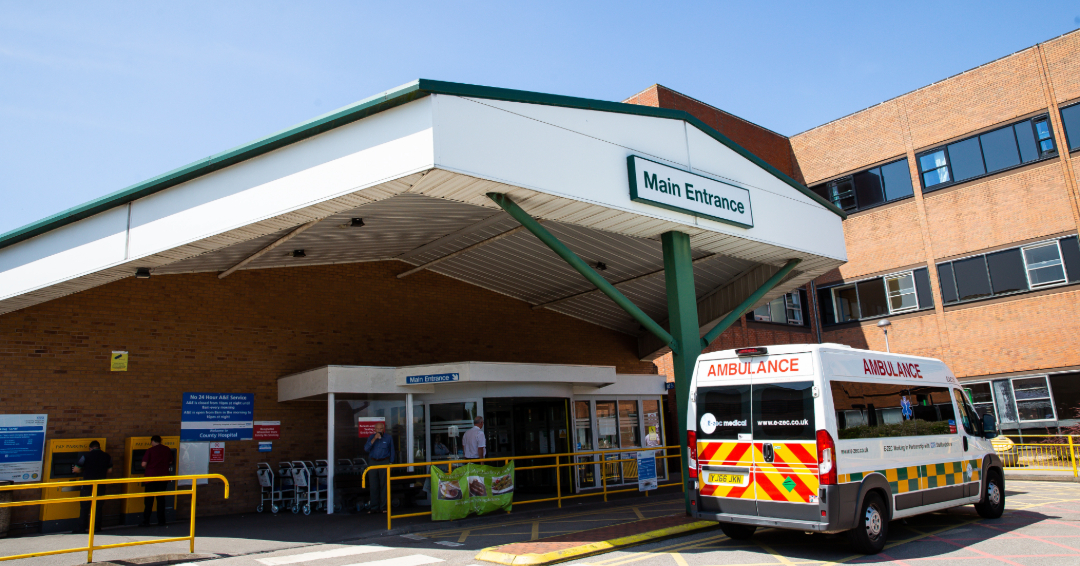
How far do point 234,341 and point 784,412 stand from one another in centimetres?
1140

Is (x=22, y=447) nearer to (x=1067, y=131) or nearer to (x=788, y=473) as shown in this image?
(x=788, y=473)

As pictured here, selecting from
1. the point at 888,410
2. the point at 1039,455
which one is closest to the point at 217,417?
the point at 888,410

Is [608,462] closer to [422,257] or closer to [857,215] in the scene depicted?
[422,257]

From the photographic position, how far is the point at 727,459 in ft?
27.5

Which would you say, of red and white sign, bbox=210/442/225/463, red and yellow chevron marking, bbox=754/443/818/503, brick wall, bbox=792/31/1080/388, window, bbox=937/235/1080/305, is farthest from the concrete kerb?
window, bbox=937/235/1080/305

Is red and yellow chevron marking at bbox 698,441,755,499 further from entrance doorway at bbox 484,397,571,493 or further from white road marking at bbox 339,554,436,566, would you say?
entrance doorway at bbox 484,397,571,493

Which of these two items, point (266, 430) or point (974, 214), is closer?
point (266, 430)

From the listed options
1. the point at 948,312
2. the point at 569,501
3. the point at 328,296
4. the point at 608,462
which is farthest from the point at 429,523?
the point at 948,312

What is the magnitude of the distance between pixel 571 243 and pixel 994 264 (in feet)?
46.2

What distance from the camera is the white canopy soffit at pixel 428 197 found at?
8.70 metres

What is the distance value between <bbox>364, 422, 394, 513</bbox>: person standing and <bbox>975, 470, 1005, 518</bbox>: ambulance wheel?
31.0 feet

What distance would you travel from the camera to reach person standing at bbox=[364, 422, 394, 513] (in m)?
13.2

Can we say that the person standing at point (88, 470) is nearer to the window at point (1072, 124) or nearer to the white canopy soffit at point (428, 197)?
the white canopy soffit at point (428, 197)

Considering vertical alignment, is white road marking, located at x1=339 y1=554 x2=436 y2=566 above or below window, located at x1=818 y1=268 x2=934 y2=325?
below
